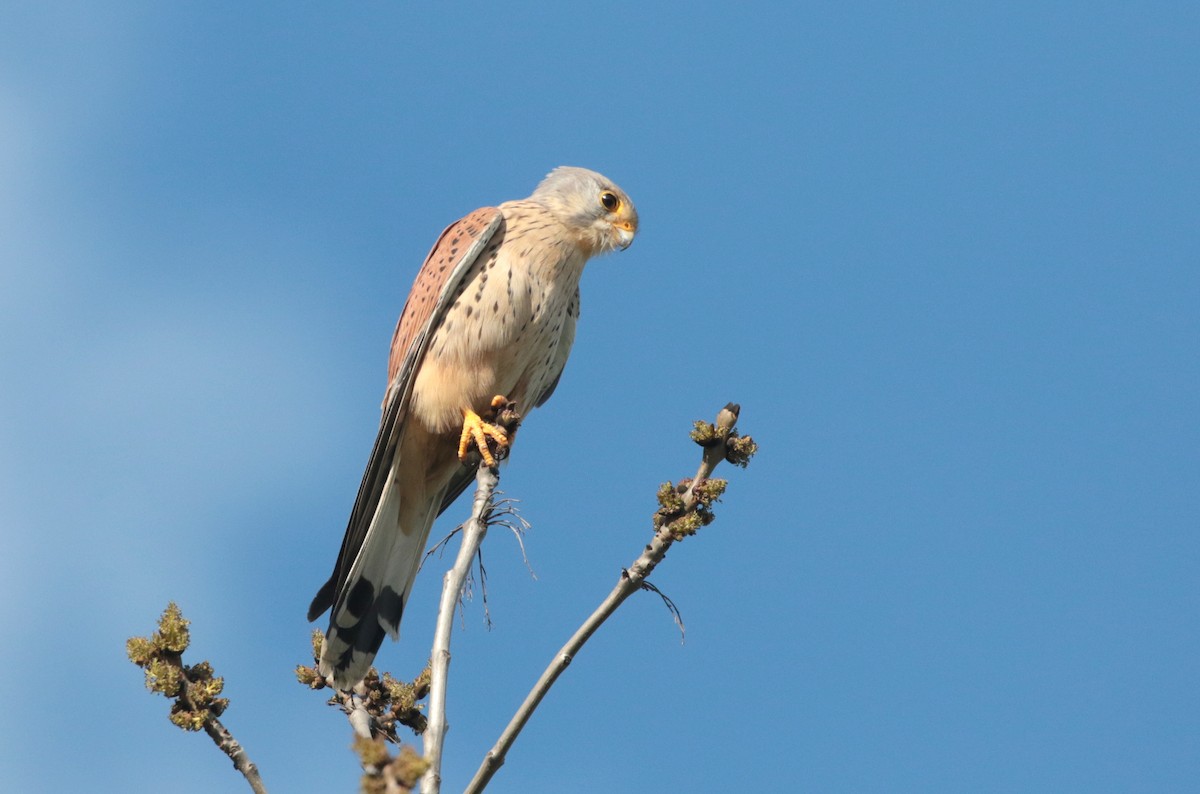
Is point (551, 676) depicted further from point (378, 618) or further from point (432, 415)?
point (432, 415)

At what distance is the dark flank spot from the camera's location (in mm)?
3674

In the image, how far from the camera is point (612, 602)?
2.36 meters

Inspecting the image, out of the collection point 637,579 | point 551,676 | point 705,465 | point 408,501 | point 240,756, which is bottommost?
point 240,756

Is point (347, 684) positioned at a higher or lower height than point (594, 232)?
lower

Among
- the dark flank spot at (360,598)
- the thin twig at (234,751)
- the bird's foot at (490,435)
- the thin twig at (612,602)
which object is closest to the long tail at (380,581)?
the dark flank spot at (360,598)

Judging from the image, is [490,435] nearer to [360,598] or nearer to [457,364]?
[457,364]

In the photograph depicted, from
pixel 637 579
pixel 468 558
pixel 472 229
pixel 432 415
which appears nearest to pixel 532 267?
pixel 472 229

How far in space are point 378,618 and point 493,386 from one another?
0.89 metres

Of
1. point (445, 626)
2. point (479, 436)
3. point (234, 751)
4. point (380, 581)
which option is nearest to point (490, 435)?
point (479, 436)

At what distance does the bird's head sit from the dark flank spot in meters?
1.42

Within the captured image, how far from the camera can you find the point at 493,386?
13.8 feet

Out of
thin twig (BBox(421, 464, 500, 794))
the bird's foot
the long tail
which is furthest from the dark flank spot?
thin twig (BBox(421, 464, 500, 794))

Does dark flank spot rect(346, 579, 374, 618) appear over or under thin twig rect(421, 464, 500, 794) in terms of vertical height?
over

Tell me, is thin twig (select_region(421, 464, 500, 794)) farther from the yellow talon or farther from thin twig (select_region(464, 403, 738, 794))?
the yellow talon
